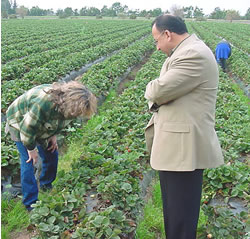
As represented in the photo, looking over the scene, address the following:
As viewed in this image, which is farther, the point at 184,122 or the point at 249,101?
the point at 249,101

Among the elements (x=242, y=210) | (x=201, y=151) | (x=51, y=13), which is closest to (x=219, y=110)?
(x=242, y=210)

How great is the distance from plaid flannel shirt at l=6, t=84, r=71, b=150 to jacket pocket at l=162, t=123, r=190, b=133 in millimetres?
Answer: 1070

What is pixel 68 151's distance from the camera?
4.87 m

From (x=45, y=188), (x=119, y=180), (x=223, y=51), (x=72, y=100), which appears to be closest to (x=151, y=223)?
(x=119, y=180)

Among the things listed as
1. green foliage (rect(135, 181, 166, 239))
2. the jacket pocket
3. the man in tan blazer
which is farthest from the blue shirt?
the jacket pocket

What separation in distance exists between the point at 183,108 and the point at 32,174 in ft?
6.02

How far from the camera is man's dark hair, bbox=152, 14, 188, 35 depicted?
206 centimetres

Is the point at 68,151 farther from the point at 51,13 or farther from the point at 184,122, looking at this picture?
the point at 51,13

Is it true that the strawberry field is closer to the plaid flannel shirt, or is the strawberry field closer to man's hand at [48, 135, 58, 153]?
man's hand at [48, 135, 58, 153]

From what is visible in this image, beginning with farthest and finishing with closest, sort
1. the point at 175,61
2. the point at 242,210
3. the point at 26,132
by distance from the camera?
the point at 242,210, the point at 26,132, the point at 175,61

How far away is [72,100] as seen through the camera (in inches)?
95.3

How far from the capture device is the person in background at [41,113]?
8.09 ft

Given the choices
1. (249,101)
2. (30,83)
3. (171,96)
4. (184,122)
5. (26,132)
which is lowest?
(249,101)

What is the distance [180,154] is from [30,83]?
5950 millimetres
